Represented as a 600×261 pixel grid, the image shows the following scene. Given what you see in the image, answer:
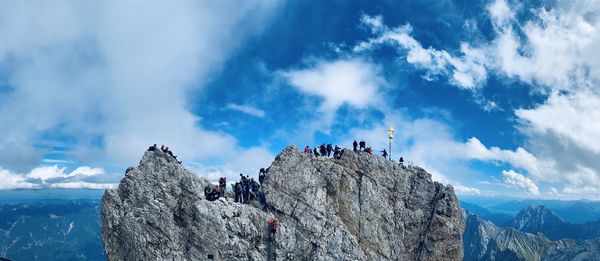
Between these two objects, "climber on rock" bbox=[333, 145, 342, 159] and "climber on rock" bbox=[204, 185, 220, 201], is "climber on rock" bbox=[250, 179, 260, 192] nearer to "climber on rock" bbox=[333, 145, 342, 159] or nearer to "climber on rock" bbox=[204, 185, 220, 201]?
"climber on rock" bbox=[204, 185, 220, 201]

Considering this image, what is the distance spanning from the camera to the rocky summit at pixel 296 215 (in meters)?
64.0

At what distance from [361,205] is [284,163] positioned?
16.1 metres

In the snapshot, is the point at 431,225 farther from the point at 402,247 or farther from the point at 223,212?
the point at 223,212

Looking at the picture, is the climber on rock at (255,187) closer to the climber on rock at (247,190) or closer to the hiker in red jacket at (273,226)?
the climber on rock at (247,190)

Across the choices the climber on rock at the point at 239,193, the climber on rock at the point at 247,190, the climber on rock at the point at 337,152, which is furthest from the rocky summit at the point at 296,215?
the climber on rock at the point at 239,193

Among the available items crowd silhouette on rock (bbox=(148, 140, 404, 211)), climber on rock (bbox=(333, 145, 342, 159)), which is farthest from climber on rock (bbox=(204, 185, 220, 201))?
climber on rock (bbox=(333, 145, 342, 159))

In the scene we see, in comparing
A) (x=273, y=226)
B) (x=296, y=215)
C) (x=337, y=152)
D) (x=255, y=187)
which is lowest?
(x=273, y=226)

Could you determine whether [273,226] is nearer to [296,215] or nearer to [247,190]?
[296,215]

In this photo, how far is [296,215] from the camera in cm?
6850

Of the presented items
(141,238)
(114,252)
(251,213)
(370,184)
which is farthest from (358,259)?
(114,252)

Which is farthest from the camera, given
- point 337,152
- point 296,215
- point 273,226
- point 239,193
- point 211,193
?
point 337,152

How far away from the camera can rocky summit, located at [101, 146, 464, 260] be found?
6397cm

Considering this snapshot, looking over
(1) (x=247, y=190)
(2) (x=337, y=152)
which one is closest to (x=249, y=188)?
(1) (x=247, y=190)

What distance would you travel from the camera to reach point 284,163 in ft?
241
